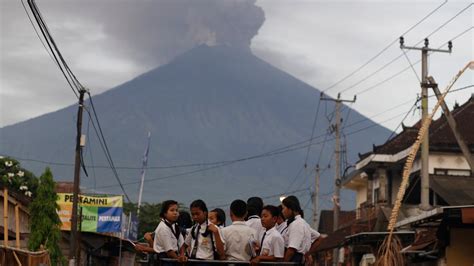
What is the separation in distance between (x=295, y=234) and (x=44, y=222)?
2229 cm

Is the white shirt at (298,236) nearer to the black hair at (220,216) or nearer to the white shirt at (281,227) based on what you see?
the white shirt at (281,227)

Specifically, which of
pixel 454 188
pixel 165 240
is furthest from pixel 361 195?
pixel 165 240

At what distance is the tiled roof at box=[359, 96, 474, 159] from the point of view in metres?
38.5

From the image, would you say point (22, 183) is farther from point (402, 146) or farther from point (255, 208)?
point (255, 208)

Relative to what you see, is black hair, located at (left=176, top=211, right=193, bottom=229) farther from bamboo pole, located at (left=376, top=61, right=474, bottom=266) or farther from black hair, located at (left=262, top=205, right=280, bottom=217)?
bamboo pole, located at (left=376, top=61, right=474, bottom=266)

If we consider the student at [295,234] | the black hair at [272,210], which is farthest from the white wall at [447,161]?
the black hair at [272,210]

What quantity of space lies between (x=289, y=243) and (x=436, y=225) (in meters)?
10.8

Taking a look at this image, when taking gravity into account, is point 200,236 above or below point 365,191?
below

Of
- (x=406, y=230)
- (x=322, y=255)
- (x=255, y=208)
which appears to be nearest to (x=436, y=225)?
(x=406, y=230)

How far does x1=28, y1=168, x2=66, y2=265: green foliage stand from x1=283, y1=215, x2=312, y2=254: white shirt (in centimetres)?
2160

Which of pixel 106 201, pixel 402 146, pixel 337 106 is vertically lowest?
pixel 106 201

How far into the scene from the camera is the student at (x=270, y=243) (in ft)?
36.2

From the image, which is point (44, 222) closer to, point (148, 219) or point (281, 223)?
point (281, 223)

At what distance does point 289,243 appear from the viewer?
11578mm
